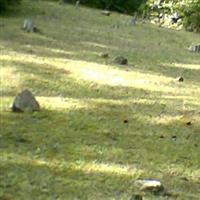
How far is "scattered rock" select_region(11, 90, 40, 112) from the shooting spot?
501cm

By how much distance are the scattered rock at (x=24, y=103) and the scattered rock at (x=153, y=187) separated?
4.91ft

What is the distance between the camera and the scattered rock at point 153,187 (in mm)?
3795

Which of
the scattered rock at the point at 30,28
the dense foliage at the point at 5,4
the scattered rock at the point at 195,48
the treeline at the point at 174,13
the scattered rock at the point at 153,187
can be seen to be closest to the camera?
the scattered rock at the point at 153,187

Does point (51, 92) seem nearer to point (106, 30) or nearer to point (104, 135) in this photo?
point (104, 135)

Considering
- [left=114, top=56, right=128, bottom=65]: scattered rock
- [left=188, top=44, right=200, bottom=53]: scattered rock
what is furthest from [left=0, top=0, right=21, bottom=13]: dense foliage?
[left=114, top=56, right=128, bottom=65]: scattered rock

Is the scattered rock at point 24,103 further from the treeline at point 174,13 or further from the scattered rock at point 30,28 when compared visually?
the treeline at point 174,13

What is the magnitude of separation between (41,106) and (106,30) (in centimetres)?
759

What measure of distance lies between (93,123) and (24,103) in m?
0.57

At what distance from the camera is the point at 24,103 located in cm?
504

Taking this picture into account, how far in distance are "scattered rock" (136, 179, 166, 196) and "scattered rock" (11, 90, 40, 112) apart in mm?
1496

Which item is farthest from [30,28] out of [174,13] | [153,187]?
[174,13]

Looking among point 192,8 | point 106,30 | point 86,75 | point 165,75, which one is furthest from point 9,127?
point 192,8

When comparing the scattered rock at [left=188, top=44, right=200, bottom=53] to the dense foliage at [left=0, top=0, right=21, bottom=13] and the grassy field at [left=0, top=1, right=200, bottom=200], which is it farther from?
the dense foliage at [left=0, top=0, right=21, bottom=13]

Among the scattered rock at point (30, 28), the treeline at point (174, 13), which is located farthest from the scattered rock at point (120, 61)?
the treeline at point (174, 13)
